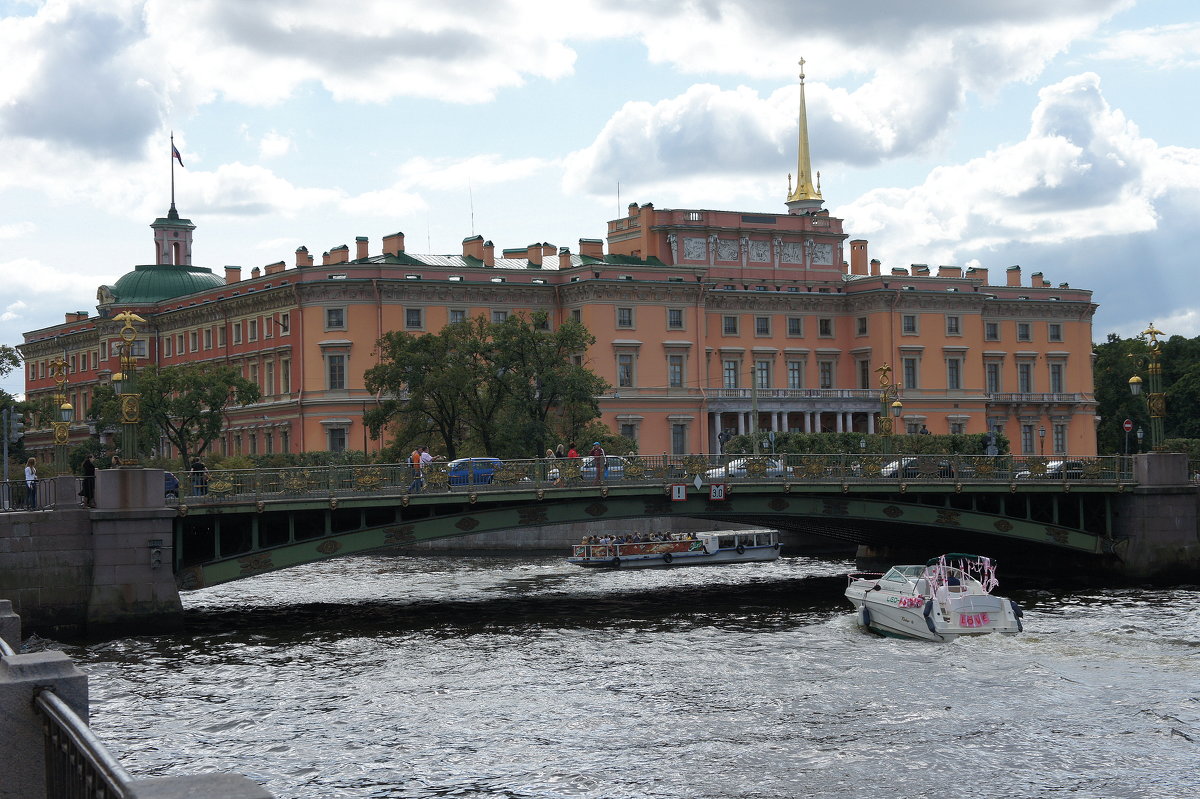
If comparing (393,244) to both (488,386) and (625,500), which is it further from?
(625,500)

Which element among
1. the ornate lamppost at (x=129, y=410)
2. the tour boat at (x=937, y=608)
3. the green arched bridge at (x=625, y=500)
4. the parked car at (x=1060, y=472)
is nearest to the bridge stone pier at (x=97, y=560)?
the ornate lamppost at (x=129, y=410)

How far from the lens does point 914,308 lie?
321 ft

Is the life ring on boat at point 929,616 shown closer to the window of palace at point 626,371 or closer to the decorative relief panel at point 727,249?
the window of palace at point 626,371

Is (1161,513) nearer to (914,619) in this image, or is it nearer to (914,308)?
(914,619)

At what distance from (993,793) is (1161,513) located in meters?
30.4

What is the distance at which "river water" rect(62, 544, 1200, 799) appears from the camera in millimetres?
21359

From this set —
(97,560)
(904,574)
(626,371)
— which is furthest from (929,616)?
(626,371)

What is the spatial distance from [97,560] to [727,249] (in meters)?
65.3

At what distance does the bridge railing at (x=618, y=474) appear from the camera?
38.0 meters

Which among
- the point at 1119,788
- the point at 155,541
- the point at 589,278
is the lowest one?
the point at 1119,788

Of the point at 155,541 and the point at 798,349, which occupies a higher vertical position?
the point at 798,349

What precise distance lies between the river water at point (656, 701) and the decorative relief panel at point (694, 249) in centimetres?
5254

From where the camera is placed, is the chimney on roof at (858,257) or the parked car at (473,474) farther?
the chimney on roof at (858,257)

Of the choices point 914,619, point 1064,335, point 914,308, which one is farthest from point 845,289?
point 914,619
